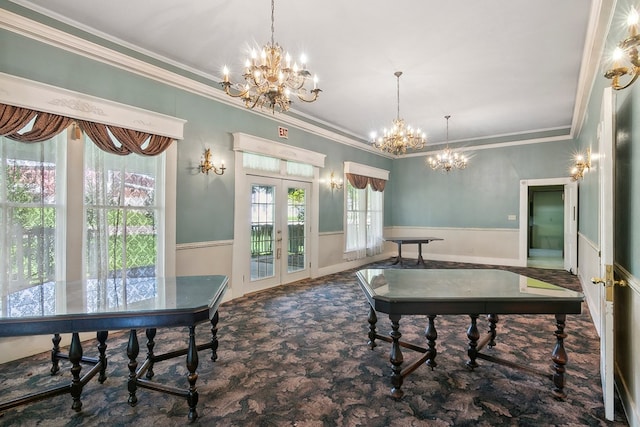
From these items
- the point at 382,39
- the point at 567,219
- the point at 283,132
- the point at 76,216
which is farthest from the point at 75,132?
the point at 567,219

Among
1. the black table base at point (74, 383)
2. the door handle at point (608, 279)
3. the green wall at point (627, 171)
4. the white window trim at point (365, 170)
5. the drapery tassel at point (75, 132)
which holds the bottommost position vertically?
the black table base at point (74, 383)

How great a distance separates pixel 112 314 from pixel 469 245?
7.92 metres

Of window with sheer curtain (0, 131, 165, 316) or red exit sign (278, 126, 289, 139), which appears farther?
red exit sign (278, 126, 289, 139)

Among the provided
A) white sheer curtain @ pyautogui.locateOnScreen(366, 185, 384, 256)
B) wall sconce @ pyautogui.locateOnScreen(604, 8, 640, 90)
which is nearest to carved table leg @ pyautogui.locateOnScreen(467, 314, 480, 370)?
wall sconce @ pyautogui.locateOnScreen(604, 8, 640, 90)

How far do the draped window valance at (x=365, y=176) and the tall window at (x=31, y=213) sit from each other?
507cm

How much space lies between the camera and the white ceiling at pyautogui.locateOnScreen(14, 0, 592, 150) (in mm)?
2848

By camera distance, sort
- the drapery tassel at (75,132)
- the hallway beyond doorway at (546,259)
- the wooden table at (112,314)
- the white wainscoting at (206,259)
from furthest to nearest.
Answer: the hallway beyond doorway at (546,259), the white wainscoting at (206,259), the drapery tassel at (75,132), the wooden table at (112,314)

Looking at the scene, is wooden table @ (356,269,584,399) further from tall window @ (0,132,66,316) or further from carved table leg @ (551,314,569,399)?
tall window @ (0,132,66,316)

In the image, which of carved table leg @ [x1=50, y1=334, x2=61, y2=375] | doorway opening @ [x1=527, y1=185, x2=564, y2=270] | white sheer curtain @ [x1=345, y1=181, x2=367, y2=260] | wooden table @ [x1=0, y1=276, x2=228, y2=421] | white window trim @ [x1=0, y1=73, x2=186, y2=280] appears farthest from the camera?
doorway opening @ [x1=527, y1=185, x2=564, y2=270]

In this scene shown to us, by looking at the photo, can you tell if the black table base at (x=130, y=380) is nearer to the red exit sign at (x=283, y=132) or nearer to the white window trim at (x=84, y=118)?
the white window trim at (x=84, y=118)

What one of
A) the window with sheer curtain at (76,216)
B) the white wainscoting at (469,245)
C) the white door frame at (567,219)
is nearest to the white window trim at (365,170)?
the white wainscoting at (469,245)

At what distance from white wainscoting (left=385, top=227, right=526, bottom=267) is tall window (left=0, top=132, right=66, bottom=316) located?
287 inches

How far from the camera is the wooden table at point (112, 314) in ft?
5.62

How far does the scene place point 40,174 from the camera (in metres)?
2.89
